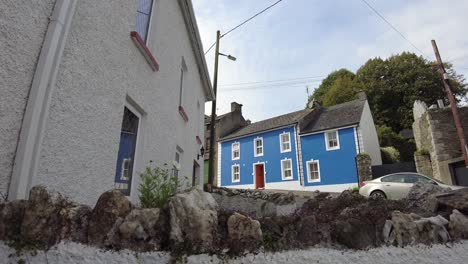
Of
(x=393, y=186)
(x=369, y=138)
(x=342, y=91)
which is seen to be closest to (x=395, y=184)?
(x=393, y=186)

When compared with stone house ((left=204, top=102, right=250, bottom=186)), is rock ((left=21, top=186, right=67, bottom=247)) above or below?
below

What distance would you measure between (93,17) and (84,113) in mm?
1155

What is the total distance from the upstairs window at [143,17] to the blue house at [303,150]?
19.3 meters

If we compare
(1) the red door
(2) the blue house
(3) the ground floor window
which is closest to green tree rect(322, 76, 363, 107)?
(2) the blue house

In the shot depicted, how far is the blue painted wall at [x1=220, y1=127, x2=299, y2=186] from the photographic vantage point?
25.6 meters

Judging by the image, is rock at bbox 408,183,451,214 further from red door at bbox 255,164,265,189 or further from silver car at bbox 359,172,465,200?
red door at bbox 255,164,265,189

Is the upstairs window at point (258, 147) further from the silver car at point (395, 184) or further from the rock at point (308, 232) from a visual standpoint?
the rock at point (308, 232)

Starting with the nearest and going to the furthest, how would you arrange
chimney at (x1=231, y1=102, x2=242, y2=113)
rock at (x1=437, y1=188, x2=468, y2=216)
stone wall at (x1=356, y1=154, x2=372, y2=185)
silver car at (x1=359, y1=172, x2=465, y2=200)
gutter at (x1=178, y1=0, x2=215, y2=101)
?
rock at (x1=437, y1=188, x2=468, y2=216) → gutter at (x1=178, y1=0, x2=215, y2=101) → silver car at (x1=359, y1=172, x2=465, y2=200) → stone wall at (x1=356, y1=154, x2=372, y2=185) → chimney at (x1=231, y1=102, x2=242, y2=113)

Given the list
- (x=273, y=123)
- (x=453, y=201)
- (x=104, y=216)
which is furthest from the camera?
(x=273, y=123)

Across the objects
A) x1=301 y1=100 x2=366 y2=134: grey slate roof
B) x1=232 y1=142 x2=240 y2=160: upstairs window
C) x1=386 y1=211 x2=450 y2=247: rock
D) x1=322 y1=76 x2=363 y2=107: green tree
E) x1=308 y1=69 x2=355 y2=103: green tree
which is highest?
x1=308 y1=69 x2=355 y2=103: green tree

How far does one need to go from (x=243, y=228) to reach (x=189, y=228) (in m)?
0.41

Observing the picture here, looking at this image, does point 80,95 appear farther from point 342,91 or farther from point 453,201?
point 342,91

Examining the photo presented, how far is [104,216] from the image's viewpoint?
1973 mm

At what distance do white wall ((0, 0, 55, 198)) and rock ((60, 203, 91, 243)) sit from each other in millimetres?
626
